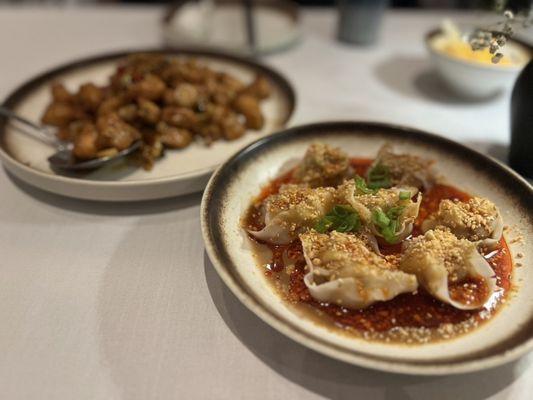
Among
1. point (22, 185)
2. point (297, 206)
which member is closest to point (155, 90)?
point (22, 185)

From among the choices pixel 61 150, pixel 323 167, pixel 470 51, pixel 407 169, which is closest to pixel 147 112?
pixel 61 150

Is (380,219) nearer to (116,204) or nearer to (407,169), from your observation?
(407,169)

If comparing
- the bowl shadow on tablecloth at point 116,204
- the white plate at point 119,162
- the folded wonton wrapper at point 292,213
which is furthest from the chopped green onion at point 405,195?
the bowl shadow on tablecloth at point 116,204

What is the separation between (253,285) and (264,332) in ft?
0.60

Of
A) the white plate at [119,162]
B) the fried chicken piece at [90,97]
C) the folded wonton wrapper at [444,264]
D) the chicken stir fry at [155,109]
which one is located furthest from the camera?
the fried chicken piece at [90,97]

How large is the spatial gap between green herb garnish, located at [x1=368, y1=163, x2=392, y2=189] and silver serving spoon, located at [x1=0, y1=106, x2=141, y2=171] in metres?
1.14

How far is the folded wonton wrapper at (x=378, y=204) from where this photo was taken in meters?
1.75

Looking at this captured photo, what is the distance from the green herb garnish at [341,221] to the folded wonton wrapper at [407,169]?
1.25 ft

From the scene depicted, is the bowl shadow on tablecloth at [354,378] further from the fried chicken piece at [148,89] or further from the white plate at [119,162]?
the fried chicken piece at [148,89]

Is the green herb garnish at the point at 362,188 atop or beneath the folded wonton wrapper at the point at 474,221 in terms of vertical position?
atop

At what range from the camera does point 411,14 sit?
4.38m

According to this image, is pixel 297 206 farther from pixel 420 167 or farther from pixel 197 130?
pixel 197 130

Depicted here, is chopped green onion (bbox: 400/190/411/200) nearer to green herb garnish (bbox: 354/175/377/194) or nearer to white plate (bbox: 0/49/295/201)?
green herb garnish (bbox: 354/175/377/194)

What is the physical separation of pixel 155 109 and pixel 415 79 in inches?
77.2
